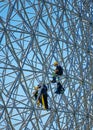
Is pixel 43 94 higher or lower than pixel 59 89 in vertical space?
lower

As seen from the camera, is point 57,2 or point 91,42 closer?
point 57,2

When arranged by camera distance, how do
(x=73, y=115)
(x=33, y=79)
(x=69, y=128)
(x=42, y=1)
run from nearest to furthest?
(x=42, y=1)
(x=73, y=115)
(x=69, y=128)
(x=33, y=79)

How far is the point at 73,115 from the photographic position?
68.9ft

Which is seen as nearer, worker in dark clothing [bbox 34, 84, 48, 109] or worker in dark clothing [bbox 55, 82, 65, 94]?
worker in dark clothing [bbox 34, 84, 48, 109]

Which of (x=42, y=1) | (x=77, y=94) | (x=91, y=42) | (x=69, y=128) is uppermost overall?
(x=42, y=1)

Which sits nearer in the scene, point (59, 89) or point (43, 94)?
point (43, 94)

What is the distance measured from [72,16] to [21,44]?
2.92 meters

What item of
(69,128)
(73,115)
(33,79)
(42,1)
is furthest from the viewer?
(33,79)

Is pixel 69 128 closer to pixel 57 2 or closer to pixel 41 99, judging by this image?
pixel 41 99

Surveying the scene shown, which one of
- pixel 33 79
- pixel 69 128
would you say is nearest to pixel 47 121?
pixel 69 128

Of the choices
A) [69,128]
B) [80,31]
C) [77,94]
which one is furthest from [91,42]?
[69,128]

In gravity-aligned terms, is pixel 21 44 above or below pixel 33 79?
above

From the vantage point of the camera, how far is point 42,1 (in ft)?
64.5

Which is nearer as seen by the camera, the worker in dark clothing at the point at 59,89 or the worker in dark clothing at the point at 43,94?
the worker in dark clothing at the point at 43,94
